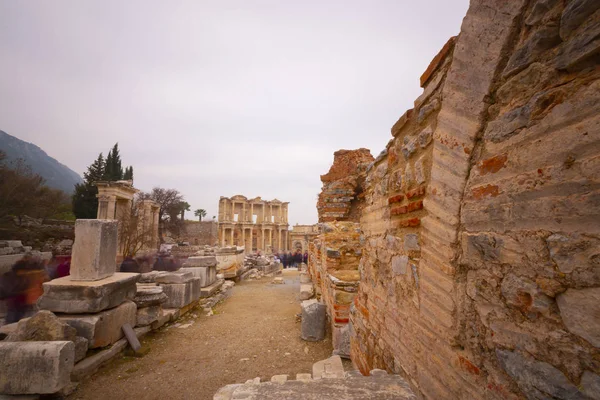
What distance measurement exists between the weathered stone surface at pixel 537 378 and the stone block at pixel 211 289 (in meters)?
8.30

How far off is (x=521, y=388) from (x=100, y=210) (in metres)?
23.3

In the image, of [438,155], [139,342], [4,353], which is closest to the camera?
[438,155]

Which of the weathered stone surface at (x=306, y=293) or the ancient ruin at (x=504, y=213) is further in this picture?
the weathered stone surface at (x=306, y=293)

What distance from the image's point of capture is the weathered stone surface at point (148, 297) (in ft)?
18.1

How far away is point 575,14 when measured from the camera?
3.31 ft

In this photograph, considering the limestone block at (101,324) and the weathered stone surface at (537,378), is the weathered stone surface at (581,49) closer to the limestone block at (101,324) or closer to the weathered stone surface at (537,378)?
the weathered stone surface at (537,378)

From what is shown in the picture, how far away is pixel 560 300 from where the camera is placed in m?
1.02

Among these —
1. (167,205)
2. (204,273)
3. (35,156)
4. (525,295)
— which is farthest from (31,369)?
(35,156)

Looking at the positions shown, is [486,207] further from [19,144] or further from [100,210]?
[19,144]

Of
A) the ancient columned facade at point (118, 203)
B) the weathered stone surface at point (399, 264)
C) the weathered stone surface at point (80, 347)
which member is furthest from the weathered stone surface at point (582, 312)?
the ancient columned facade at point (118, 203)

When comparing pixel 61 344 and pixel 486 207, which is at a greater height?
pixel 486 207

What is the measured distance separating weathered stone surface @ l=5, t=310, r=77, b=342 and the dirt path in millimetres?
742

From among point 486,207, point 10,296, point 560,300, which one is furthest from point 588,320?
point 10,296

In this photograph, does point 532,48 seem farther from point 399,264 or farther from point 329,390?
point 329,390
